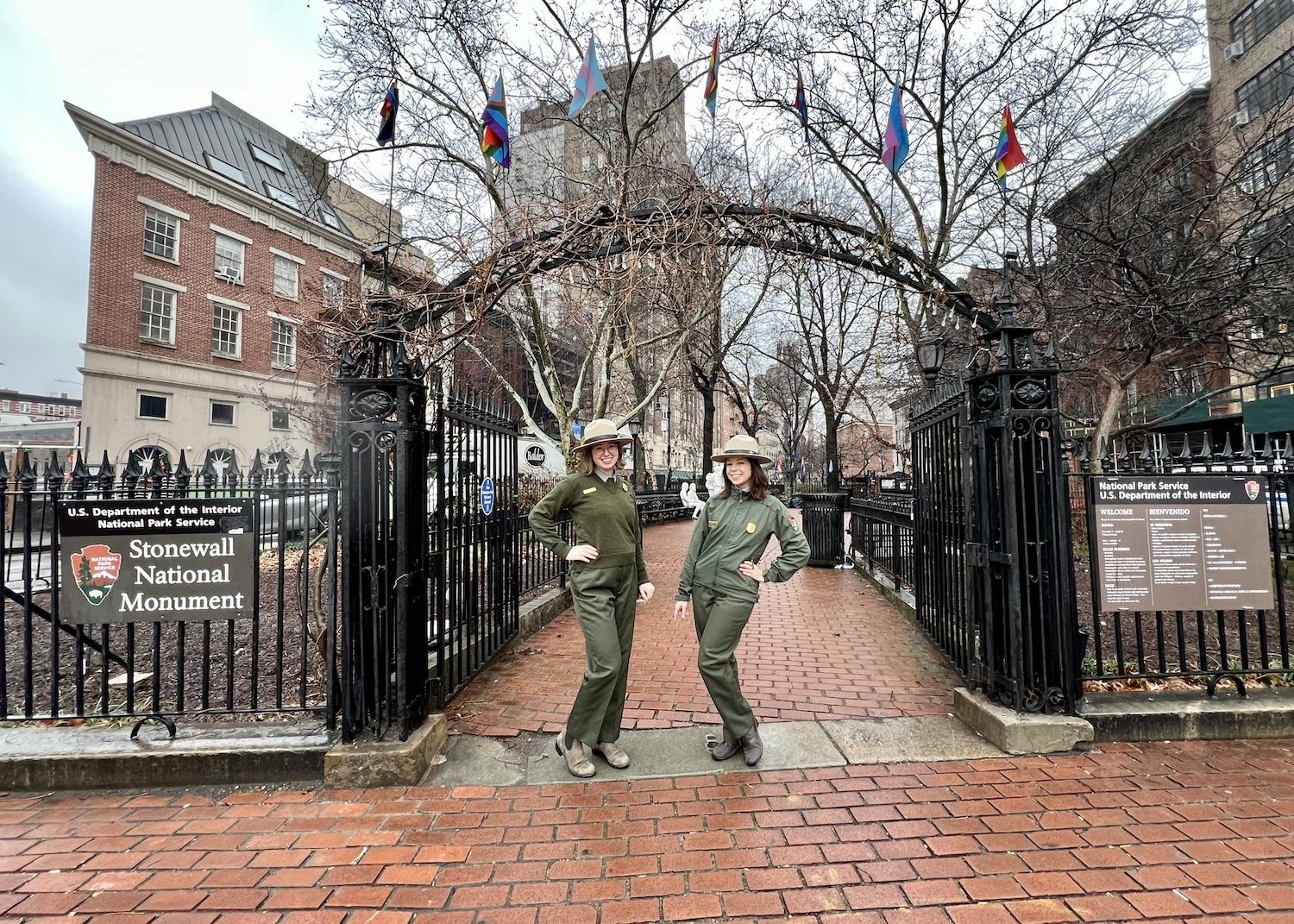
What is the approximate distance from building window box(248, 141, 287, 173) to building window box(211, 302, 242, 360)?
8596 mm

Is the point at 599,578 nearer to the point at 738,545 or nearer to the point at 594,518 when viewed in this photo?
the point at 594,518

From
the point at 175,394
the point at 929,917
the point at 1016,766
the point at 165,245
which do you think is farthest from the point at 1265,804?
the point at 165,245

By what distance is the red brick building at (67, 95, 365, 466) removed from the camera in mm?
20984

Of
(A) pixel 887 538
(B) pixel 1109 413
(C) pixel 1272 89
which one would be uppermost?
(C) pixel 1272 89

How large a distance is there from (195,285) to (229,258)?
2.07 m

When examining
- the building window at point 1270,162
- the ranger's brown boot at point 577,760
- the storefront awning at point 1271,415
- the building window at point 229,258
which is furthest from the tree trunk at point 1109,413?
the building window at point 229,258

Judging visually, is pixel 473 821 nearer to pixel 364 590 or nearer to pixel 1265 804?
pixel 364 590

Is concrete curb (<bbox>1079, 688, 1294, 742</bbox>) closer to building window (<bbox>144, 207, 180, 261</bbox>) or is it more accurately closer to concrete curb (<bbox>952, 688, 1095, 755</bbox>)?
concrete curb (<bbox>952, 688, 1095, 755</bbox>)

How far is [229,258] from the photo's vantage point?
25047mm

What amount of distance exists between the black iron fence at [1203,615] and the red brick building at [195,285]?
20042 mm

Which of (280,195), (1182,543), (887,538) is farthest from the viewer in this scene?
(280,195)

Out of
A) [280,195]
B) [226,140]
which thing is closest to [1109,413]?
[280,195]

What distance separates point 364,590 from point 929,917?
3.14 metres

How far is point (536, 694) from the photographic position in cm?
452
